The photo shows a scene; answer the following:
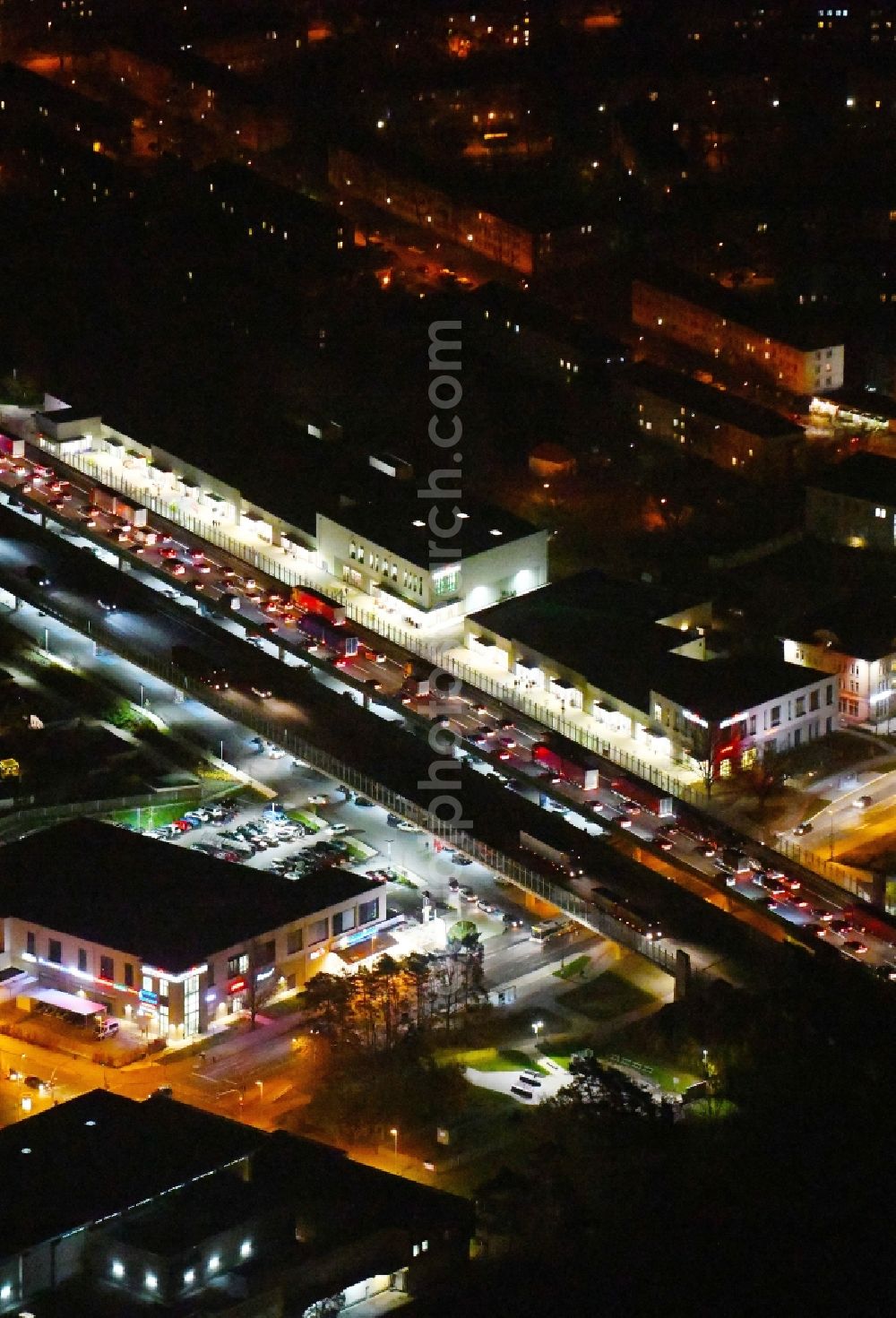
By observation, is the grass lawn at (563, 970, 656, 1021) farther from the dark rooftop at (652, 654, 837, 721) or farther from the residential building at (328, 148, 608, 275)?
the residential building at (328, 148, 608, 275)

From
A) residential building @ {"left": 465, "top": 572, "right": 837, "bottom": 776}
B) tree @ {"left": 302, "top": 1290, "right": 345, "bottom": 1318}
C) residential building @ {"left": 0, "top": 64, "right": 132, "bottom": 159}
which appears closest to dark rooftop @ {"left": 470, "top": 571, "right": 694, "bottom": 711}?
residential building @ {"left": 465, "top": 572, "right": 837, "bottom": 776}

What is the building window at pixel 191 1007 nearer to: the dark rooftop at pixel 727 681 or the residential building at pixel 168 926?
the residential building at pixel 168 926

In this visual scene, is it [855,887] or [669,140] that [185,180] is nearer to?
[669,140]

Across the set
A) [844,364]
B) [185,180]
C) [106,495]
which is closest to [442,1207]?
[106,495]

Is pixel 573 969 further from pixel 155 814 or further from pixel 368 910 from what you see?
pixel 155 814

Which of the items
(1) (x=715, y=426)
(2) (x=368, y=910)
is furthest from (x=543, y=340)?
(2) (x=368, y=910)

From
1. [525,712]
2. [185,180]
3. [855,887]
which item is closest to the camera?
[855,887]
